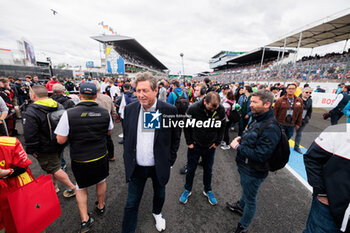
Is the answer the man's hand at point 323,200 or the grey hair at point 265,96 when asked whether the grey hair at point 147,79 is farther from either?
the man's hand at point 323,200

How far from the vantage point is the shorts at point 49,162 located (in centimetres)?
217

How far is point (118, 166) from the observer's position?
11.5 ft

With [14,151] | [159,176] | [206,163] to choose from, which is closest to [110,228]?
[159,176]

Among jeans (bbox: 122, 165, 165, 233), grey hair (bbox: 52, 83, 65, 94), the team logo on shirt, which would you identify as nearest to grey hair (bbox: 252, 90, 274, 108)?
the team logo on shirt

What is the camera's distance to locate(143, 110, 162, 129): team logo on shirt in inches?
66.2

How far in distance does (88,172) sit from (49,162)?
0.91 meters

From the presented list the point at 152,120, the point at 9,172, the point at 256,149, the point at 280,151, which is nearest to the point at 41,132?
the point at 9,172

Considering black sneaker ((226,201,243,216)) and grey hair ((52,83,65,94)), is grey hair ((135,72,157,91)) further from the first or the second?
grey hair ((52,83,65,94))

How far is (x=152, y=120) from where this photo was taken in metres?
1.69

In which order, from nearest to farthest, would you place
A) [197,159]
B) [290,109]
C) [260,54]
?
[197,159] < [290,109] < [260,54]

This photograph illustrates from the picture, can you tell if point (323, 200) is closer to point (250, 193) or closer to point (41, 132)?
point (250, 193)

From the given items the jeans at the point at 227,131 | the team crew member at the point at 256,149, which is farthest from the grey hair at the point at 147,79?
the jeans at the point at 227,131

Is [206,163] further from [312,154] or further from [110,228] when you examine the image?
[110,228]

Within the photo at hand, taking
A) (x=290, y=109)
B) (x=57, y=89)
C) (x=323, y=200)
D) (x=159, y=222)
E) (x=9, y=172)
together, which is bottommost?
(x=159, y=222)
